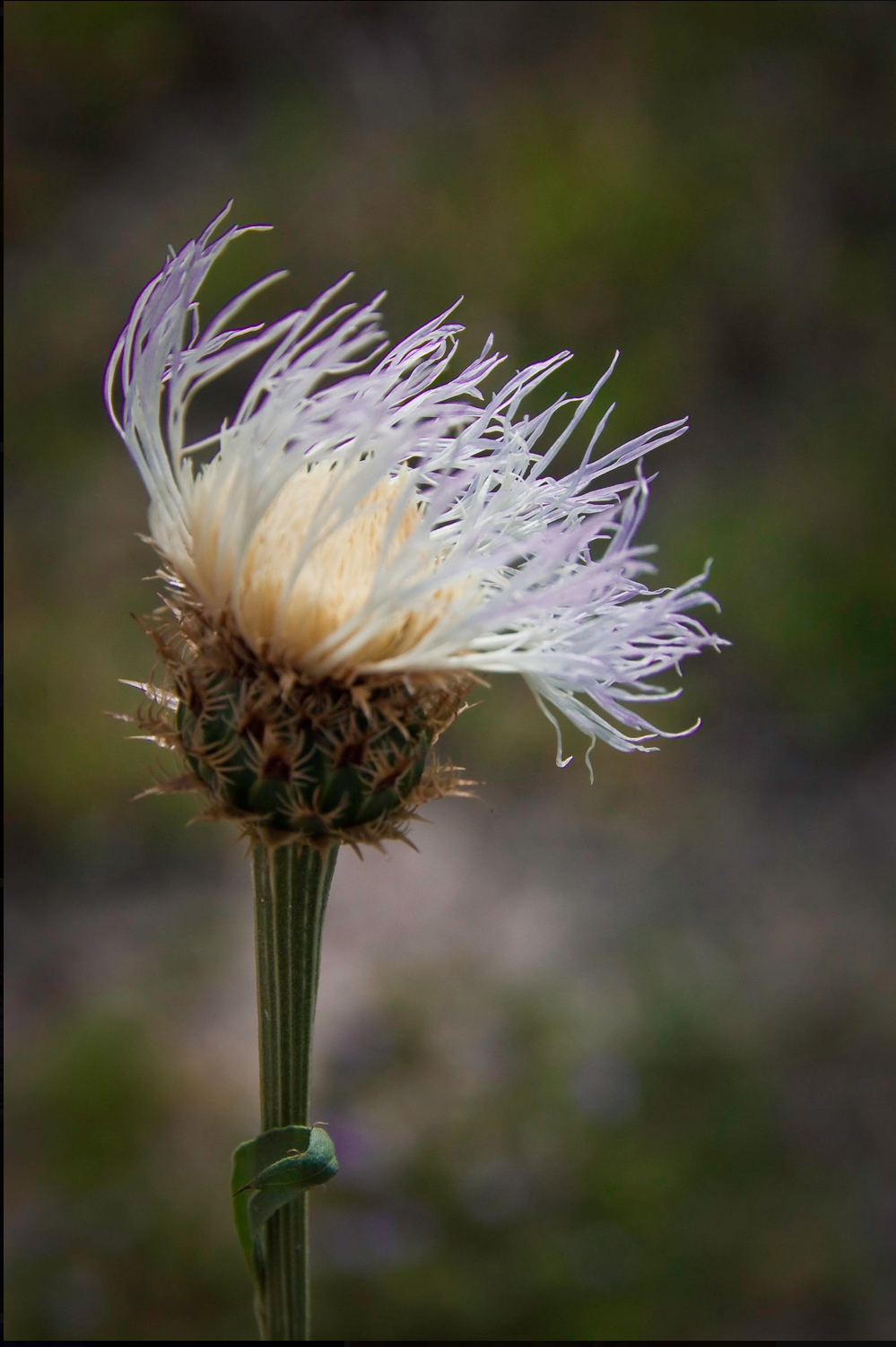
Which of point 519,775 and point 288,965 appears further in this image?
point 519,775

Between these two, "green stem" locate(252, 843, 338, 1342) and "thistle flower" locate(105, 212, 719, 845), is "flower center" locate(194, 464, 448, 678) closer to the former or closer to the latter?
"thistle flower" locate(105, 212, 719, 845)

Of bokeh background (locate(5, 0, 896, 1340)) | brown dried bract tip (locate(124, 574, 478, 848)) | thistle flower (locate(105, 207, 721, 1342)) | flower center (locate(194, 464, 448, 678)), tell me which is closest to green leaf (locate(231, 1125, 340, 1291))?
thistle flower (locate(105, 207, 721, 1342))

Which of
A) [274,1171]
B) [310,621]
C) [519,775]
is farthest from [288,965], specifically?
[519,775]

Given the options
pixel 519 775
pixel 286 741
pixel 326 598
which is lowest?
pixel 286 741

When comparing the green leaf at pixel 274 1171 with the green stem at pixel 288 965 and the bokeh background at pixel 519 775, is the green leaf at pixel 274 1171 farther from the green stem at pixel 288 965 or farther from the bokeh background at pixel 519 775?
the bokeh background at pixel 519 775

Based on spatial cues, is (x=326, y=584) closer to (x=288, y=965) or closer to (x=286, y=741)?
(x=286, y=741)

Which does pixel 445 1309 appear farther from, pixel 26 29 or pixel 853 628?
pixel 26 29

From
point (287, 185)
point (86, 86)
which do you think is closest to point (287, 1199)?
point (287, 185)
